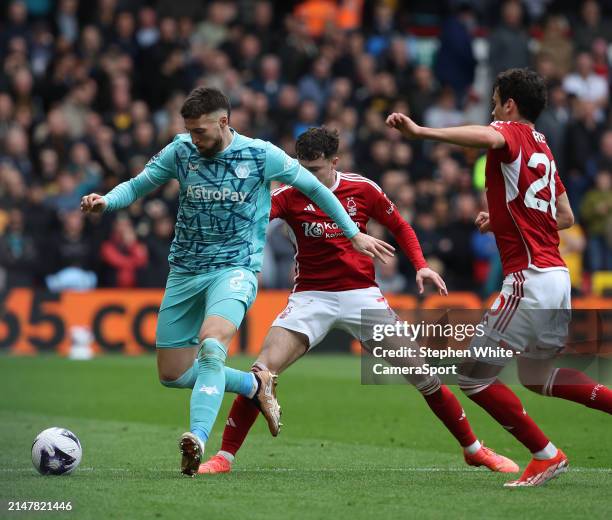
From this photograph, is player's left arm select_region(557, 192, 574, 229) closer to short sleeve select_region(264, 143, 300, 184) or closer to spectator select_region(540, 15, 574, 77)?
short sleeve select_region(264, 143, 300, 184)

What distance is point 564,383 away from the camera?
26.3ft

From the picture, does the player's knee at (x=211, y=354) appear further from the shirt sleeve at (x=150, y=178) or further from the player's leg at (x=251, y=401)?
the shirt sleeve at (x=150, y=178)

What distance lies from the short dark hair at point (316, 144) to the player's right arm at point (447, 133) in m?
1.76

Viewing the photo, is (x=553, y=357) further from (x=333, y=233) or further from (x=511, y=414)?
(x=333, y=233)

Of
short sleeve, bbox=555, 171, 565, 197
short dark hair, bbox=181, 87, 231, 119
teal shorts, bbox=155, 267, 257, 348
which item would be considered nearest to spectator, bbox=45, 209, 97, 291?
teal shorts, bbox=155, 267, 257, 348

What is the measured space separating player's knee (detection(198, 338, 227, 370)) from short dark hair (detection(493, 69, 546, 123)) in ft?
8.05

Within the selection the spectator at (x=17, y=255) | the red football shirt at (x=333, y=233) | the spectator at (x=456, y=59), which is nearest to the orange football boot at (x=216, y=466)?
the red football shirt at (x=333, y=233)

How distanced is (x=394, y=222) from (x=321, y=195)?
1.00 metres

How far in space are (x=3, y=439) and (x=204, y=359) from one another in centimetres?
307

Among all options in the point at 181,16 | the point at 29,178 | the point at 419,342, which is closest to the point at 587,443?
the point at 419,342

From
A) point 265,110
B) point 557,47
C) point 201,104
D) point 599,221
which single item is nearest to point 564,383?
point 201,104

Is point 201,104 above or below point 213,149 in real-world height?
above

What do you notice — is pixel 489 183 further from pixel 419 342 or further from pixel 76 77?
pixel 76 77

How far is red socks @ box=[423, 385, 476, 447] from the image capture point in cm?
891
